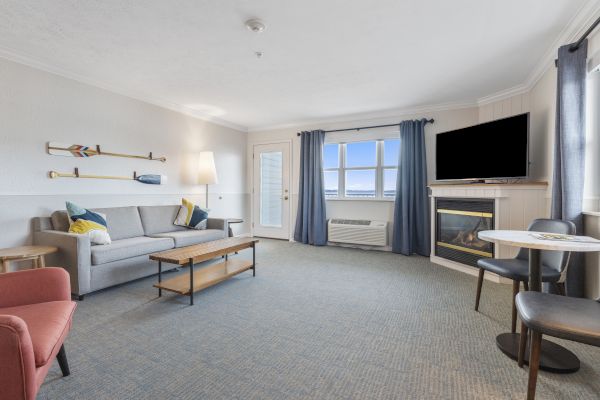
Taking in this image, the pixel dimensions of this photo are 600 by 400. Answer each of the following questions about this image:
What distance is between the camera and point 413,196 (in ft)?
14.7

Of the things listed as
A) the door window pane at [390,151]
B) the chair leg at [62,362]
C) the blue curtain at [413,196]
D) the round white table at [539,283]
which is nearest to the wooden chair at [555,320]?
the round white table at [539,283]

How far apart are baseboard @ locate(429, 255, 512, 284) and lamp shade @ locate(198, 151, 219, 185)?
12.1 feet

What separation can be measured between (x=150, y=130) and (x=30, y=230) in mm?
1913

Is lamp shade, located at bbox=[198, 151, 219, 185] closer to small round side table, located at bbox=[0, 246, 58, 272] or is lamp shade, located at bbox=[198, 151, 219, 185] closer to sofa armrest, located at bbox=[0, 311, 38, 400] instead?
small round side table, located at bbox=[0, 246, 58, 272]

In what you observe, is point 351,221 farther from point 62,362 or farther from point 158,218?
point 62,362

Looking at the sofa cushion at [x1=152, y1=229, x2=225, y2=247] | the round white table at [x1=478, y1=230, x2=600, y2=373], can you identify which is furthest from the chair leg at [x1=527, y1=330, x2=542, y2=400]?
the sofa cushion at [x1=152, y1=229, x2=225, y2=247]

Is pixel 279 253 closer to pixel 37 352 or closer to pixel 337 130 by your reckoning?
pixel 337 130

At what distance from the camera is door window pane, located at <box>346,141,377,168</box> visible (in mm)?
5027

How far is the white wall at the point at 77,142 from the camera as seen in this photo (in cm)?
281

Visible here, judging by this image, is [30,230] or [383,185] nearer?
[30,230]

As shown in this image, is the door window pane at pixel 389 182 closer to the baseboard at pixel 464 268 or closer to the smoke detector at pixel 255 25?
the baseboard at pixel 464 268

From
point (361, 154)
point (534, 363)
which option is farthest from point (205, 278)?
point (361, 154)

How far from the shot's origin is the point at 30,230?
2936 millimetres

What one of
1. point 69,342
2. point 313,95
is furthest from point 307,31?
point 69,342
